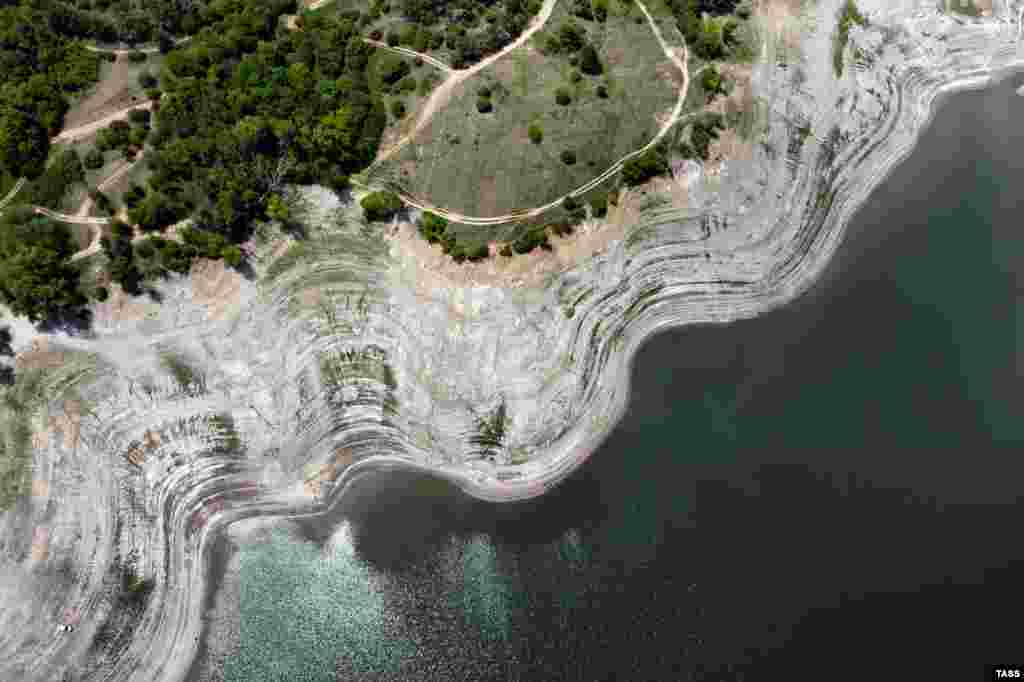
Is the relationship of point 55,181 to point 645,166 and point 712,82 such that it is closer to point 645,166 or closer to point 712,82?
point 645,166

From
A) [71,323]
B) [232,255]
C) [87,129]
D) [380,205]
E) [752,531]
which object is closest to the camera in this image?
[752,531]

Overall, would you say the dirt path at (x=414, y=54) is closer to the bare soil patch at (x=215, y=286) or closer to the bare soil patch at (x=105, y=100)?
the bare soil patch at (x=105, y=100)

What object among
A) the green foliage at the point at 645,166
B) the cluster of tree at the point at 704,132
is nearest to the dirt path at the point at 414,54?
the green foliage at the point at 645,166

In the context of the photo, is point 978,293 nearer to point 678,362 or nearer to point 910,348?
point 910,348

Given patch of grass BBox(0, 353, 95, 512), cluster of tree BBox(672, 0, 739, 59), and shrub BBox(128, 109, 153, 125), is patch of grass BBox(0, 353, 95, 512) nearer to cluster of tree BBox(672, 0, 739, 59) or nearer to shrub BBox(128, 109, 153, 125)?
shrub BBox(128, 109, 153, 125)

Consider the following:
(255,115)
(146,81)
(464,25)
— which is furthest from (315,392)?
(464,25)

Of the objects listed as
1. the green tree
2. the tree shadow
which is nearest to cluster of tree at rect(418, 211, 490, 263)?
the tree shadow
